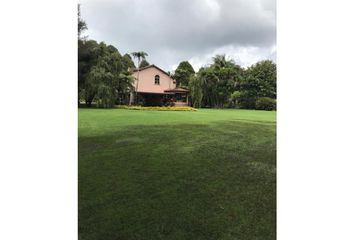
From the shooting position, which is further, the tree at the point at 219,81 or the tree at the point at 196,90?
the tree at the point at 196,90

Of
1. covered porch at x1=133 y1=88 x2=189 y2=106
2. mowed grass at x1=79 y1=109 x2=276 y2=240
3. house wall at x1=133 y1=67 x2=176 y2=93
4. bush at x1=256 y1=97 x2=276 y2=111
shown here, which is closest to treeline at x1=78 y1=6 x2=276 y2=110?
bush at x1=256 y1=97 x2=276 y2=111

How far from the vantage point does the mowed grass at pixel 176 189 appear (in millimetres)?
1606

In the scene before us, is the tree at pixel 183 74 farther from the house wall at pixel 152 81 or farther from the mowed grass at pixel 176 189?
the mowed grass at pixel 176 189

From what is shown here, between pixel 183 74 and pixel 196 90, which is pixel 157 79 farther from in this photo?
pixel 196 90

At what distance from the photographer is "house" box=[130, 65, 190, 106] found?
13188mm

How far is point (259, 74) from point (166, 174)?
8314mm

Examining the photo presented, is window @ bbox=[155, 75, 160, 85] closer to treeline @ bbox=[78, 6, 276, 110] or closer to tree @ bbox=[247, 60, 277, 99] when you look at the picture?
treeline @ bbox=[78, 6, 276, 110]

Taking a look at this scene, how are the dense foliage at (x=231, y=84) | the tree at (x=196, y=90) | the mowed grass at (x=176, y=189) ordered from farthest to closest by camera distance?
the tree at (x=196, y=90) < the dense foliage at (x=231, y=84) < the mowed grass at (x=176, y=189)

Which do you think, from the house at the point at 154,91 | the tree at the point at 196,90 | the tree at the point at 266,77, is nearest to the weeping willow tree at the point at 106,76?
the house at the point at 154,91

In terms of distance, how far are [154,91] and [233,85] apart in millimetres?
4028

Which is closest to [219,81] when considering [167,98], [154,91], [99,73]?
[167,98]

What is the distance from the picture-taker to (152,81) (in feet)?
45.3

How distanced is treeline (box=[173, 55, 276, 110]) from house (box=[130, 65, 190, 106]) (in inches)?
47.3

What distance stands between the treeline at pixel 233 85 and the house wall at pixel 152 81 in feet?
4.82
